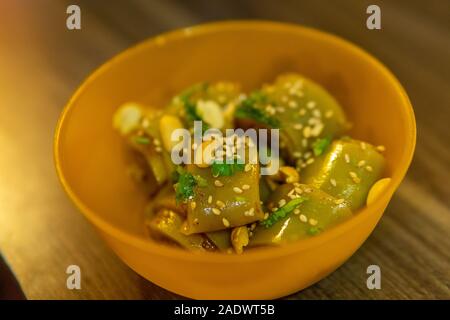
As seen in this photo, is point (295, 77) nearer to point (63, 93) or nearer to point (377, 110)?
point (377, 110)

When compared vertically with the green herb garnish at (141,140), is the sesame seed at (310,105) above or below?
above

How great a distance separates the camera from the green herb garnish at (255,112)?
1.14 m

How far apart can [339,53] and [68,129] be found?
0.66 metres

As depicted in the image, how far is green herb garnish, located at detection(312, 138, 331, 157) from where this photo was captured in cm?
108

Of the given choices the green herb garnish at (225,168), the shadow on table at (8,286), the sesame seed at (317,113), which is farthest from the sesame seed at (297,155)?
the shadow on table at (8,286)

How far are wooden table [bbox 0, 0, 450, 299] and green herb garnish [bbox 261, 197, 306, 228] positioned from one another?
6.8 inches

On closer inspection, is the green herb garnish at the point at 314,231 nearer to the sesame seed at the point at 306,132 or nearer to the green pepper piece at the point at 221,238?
the green pepper piece at the point at 221,238

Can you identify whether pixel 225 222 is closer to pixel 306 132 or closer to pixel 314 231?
pixel 314 231

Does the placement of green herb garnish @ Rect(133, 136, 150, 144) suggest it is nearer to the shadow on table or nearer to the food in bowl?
the food in bowl

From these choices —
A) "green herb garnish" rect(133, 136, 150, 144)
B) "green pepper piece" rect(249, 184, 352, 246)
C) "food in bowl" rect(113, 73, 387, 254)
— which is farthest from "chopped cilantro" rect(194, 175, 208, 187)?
"green herb garnish" rect(133, 136, 150, 144)

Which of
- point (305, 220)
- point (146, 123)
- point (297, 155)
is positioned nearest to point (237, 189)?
point (305, 220)

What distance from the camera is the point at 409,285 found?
39.4 inches

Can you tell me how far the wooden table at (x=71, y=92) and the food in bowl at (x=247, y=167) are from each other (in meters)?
0.16
